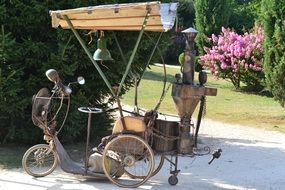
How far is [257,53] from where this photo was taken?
2069 centimetres

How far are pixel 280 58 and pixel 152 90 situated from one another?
717cm

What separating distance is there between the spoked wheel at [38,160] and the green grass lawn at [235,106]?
684cm

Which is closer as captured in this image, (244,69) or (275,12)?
(275,12)

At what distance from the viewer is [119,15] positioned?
22.1 ft

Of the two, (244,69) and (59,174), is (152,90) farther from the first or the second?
(59,174)

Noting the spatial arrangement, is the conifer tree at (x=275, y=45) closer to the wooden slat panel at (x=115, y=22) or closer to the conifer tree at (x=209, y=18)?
the wooden slat panel at (x=115, y=22)

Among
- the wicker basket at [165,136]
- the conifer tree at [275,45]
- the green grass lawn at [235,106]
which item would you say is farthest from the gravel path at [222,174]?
the conifer tree at [275,45]

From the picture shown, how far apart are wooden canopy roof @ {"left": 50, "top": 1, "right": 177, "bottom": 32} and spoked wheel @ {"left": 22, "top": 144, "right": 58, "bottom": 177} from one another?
1.72 m

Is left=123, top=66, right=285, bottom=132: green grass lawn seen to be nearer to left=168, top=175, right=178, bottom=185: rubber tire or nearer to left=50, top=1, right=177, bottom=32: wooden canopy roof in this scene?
left=168, top=175, right=178, bottom=185: rubber tire

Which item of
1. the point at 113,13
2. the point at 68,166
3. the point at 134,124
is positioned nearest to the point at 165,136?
→ the point at 134,124

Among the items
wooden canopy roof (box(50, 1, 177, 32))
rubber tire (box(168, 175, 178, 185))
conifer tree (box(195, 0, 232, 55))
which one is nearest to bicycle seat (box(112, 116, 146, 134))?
rubber tire (box(168, 175, 178, 185))

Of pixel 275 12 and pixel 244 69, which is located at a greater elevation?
pixel 275 12

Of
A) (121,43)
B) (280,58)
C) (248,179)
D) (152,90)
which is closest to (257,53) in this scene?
(152,90)

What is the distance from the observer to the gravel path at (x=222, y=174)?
7250 millimetres
